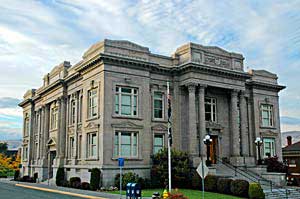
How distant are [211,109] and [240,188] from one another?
12.6m

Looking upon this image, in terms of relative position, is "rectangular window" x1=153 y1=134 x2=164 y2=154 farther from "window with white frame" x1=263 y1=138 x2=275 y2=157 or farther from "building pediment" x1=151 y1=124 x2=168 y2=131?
"window with white frame" x1=263 y1=138 x2=275 y2=157

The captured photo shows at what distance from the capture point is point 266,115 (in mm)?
44062

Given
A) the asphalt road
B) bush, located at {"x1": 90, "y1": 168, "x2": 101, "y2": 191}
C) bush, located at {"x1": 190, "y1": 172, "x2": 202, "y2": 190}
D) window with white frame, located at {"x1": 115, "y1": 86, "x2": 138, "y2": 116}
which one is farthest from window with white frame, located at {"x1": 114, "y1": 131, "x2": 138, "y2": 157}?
the asphalt road

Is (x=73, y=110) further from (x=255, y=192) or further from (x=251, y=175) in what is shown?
(x=255, y=192)

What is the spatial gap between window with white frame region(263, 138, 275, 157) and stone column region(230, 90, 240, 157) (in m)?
7.07

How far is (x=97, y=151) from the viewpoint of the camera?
106 ft

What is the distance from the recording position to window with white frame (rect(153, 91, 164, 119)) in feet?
117

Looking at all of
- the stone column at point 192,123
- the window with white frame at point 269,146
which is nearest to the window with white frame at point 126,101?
the stone column at point 192,123

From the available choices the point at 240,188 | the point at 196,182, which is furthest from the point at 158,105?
the point at 240,188

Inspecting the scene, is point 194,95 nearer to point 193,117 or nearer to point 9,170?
point 193,117

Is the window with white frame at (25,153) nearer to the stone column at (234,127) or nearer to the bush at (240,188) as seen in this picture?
the stone column at (234,127)

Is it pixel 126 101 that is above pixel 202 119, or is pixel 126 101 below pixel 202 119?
above

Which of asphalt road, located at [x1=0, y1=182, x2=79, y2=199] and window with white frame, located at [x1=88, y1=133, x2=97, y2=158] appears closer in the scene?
asphalt road, located at [x1=0, y1=182, x2=79, y2=199]

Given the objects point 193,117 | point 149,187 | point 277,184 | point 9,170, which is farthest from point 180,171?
point 9,170
